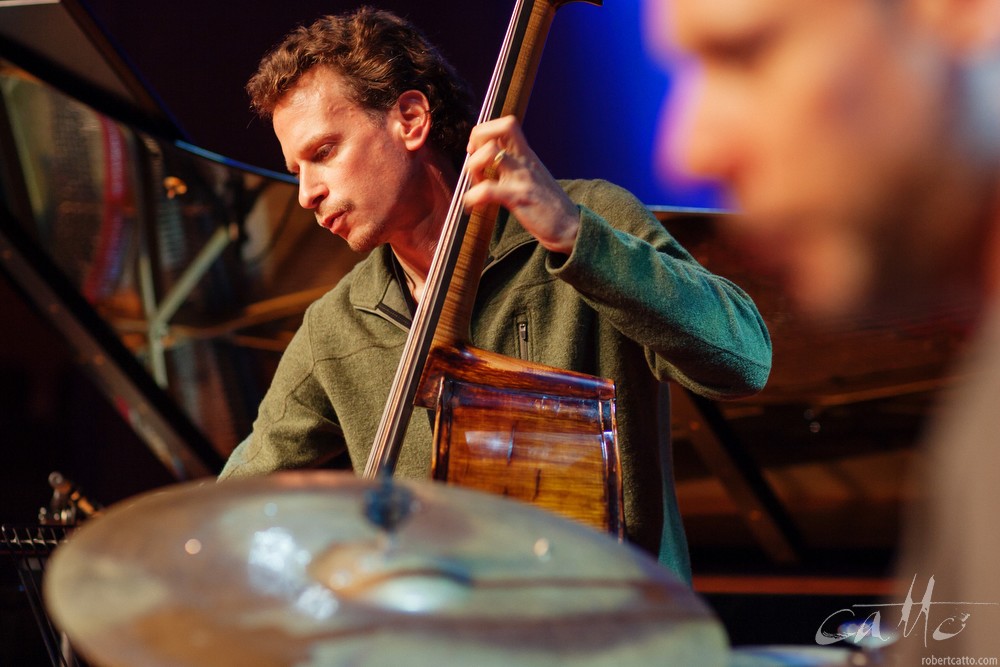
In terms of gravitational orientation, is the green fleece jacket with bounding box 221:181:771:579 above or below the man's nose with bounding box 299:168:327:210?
below

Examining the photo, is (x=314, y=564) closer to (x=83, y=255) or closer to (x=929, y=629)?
(x=929, y=629)

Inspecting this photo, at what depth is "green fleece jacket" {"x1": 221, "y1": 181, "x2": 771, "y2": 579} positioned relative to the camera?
1.71m

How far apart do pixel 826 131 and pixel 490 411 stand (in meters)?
1.02

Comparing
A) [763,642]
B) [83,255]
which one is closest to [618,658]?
[763,642]

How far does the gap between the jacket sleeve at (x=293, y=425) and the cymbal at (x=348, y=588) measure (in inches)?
56.5

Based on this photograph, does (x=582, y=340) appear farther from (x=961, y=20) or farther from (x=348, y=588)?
(x=961, y=20)

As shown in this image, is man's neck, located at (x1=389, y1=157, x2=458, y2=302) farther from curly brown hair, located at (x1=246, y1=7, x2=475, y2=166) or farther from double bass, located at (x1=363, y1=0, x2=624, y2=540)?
double bass, located at (x1=363, y1=0, x2=624, y2=540)

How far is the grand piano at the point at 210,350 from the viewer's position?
3691 millimetres

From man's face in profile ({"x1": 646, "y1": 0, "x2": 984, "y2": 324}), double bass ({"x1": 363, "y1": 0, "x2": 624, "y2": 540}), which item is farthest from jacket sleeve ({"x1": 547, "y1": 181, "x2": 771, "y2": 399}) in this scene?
man's face in profile ({"x1": 646, "y1": 0, "x2": 984, "y2": 324})

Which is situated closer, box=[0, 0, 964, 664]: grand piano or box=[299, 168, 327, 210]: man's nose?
box=[299, 168, 327, 210]: man's nose

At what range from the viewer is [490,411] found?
174 cm

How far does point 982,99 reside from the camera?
2.83ft

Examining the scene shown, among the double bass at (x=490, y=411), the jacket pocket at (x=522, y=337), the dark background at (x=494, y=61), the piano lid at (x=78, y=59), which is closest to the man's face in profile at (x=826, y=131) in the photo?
the double bass at (x=490, y=411)

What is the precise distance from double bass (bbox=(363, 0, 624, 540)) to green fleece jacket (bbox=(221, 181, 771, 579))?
163 mm
